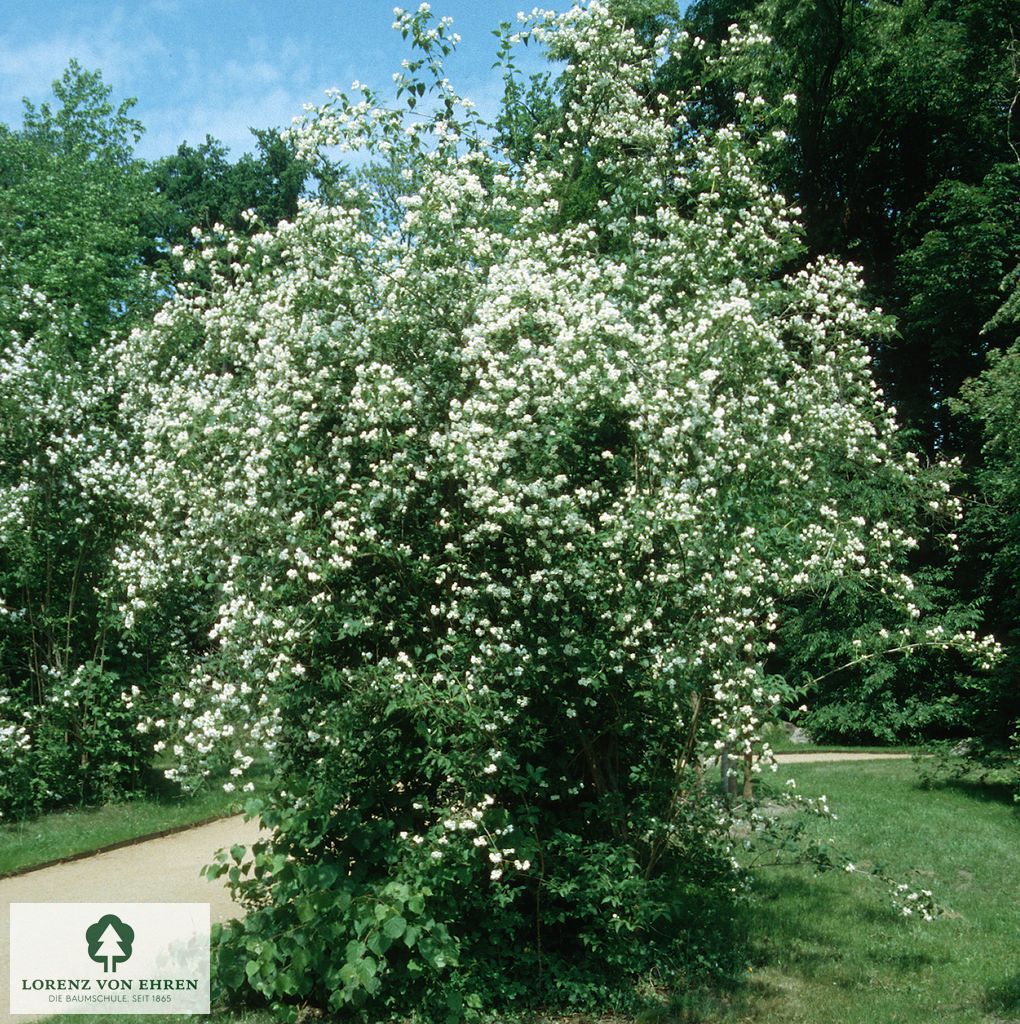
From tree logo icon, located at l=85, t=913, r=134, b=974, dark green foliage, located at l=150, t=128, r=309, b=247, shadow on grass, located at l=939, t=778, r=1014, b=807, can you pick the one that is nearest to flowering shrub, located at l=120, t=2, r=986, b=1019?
tree logo icon, located at l=85, t=913, r=134, b=974

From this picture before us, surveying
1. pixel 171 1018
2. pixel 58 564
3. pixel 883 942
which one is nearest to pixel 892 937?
pixel 883 942

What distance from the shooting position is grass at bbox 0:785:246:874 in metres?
10.1

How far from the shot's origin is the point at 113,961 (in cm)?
655

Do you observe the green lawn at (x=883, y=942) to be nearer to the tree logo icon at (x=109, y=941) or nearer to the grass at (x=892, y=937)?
the grass at (x=892, y=937)

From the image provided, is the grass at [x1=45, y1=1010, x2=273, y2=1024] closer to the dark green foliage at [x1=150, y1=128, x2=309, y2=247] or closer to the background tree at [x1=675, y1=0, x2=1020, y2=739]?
the background tree at [x1=675, y1=0, x2=1020, y2=739]

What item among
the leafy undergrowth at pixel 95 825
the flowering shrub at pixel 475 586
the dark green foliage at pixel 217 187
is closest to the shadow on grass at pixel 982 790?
the flowering shrub at pixel 475 586

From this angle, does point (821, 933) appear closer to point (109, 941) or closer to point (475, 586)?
point (475, 586)

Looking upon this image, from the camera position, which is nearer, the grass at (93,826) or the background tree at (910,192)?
the grass at (93,826)

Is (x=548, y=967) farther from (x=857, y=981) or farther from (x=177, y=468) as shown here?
(x=177, y=468)

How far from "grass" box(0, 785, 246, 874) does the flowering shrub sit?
414cm

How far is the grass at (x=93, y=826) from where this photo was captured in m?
10.1

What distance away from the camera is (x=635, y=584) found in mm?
5551

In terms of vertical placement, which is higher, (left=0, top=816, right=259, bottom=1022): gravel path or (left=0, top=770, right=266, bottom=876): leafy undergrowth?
(left=0, top=770, right=266, bottom=876): leafy undergrowth

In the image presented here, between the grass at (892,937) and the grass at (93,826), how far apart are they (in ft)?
16.2
